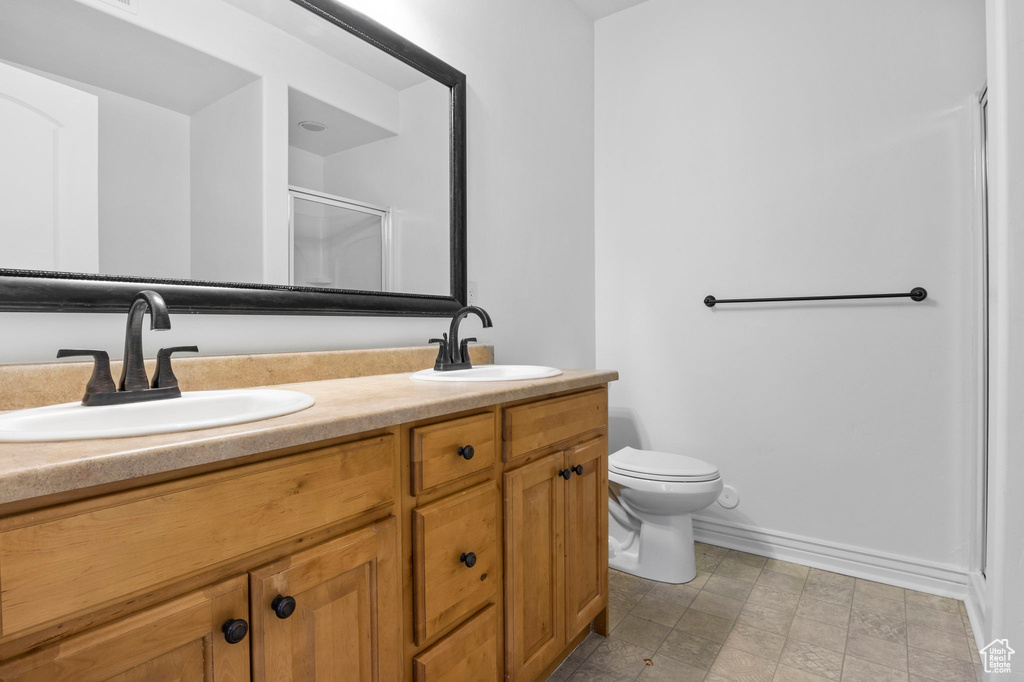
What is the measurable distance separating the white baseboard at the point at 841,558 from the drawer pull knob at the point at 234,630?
2168mm

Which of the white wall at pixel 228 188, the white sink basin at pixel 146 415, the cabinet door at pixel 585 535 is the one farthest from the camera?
the cabinet door at pixel 585 535

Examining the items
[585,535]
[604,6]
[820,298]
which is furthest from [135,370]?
[604,6]

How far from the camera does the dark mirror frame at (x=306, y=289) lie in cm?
96

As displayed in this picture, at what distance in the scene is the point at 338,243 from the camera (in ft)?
4.85

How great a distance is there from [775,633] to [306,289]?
5.81 feet

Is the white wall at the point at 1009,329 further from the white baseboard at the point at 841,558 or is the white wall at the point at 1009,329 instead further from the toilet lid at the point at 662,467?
the toilet lid at the point at 662,467

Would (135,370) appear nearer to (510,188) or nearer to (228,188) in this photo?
(228,188)

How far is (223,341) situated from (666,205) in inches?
78.6

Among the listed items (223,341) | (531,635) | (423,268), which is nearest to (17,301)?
(223,341)

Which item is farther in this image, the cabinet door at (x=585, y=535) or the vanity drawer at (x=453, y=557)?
the cabinet door at (x=585, y=535)

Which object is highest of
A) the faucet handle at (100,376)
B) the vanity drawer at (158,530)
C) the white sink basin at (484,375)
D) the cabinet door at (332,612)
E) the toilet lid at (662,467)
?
the faucet handle at (100,376)

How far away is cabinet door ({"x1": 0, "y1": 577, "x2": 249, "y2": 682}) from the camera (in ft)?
1.81

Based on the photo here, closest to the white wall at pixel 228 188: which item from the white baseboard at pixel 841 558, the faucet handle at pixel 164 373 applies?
the faucet handle at pixel 164 373

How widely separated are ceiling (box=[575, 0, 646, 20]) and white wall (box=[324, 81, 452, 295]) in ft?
4.00
